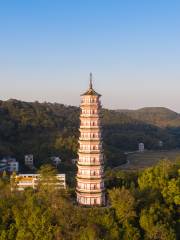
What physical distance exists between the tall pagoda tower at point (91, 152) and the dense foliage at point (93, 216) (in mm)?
1029

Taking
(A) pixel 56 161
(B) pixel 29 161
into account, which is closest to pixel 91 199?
(A) pixel 56 161

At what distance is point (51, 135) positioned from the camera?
81125 millimetres

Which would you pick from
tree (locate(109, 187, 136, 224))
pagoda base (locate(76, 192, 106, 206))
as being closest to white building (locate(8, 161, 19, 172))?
pagoda base (locate(76, 192, 106, 206))

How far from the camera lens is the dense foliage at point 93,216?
27.2 metres

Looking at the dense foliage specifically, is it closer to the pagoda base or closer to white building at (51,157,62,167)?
the pagoda base

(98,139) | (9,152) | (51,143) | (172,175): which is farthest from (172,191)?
(51,143)

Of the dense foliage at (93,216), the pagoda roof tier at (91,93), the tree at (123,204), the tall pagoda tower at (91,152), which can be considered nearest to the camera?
the dense foliage at (93,216)

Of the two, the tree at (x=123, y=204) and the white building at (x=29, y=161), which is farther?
the white building at (x=29, y=161)

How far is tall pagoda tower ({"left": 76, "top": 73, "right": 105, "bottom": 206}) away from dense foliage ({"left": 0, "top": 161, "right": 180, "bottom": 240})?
103 cm

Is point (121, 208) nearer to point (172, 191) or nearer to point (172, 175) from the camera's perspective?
point (172, 191)

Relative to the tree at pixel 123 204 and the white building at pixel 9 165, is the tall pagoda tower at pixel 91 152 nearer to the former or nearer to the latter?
the tree at pixel 123 204

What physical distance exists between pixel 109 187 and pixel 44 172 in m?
5.08

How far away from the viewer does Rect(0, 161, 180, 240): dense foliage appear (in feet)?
89.2

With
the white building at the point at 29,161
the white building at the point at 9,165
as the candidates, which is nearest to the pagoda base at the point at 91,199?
the white building at the point at 9,165
